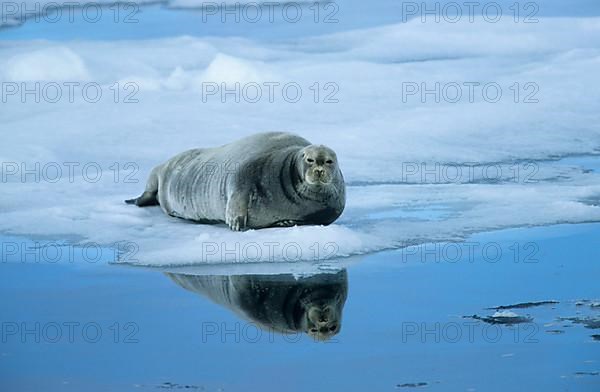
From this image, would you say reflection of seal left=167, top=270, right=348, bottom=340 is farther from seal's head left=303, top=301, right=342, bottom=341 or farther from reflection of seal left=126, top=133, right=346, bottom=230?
reflection of seal left=126, top=133, right=346, bottom=230

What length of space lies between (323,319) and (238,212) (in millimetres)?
1713

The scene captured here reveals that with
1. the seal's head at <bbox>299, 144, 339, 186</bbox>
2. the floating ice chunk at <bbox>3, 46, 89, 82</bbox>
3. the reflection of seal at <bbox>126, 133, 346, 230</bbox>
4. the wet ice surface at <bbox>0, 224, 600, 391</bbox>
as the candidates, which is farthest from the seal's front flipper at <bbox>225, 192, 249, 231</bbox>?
the floating ice chunk at <bbox>3, 46, 89, 82</bbox>

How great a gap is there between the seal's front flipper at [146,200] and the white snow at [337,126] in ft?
0.26

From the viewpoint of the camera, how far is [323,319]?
438 centimetres

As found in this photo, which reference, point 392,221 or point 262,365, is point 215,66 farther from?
point 262,365

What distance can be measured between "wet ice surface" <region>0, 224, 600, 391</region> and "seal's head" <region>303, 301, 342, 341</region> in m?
0.03

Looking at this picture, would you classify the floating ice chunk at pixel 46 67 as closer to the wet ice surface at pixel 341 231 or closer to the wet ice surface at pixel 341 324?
the wet ice surface at pixel 341 231

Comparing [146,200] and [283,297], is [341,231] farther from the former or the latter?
[146,200]

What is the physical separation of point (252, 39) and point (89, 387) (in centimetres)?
971

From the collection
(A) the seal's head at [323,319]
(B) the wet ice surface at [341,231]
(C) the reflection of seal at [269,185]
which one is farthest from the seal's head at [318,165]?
(A) the seal's head at [323,319]

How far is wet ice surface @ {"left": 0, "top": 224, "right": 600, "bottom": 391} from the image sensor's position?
12.4ft

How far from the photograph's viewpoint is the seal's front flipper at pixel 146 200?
700 centimetres

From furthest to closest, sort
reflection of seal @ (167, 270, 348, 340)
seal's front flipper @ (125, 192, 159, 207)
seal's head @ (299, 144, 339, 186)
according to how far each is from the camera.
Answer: seal's front flipper @ (125, 192, 159, 207)
seal's head @ (299, 144, 339, 186)
reflection of seal @ (167, 270, 348, 340)

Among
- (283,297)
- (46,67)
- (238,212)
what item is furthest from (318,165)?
(46,67)
